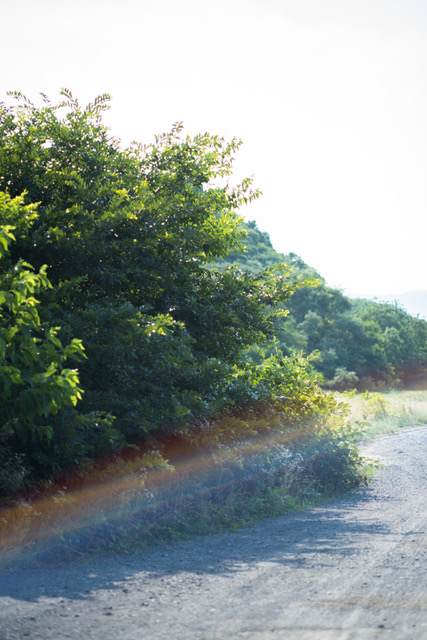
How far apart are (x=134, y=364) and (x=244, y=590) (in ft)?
11.2

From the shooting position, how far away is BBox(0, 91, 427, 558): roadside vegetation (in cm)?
616

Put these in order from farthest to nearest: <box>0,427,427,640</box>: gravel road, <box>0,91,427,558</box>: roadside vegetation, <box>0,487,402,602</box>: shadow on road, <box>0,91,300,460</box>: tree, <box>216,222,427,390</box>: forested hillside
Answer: <box>216,222,427,390</box>: forested hillside → <box>0,91,300,460</box>: tree → <box>0,91,427,558</box>: roadside vegetation → <box>0,487,402,602</box>: shadow on road → <box>0,427,427,640</box>: gravel road

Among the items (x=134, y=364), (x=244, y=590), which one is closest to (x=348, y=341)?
(x=134, y=364)

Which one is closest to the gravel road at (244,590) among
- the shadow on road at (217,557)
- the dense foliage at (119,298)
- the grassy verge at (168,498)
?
the shadow on road at (217,557)

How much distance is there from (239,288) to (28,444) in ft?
16.8

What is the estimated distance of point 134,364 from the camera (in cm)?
783

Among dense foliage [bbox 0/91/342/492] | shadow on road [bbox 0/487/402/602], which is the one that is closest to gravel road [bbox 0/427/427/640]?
shadow on road [bbox 0/487/402/602]

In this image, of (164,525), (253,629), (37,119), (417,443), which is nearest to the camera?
(253,629)

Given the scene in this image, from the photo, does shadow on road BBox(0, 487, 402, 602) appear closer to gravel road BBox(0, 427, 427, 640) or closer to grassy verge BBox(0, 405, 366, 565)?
gravel road BBox(0, 427, 427, 640)

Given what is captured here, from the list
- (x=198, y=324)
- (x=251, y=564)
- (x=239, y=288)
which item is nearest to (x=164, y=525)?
(x=251, y=564)

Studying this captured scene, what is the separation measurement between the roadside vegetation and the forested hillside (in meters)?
38.0

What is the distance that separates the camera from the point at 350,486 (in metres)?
11.2

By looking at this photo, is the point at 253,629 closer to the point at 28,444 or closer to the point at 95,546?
the point at 95,546

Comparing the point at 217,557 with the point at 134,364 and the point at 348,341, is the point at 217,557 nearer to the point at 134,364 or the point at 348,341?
the point at 134,364
